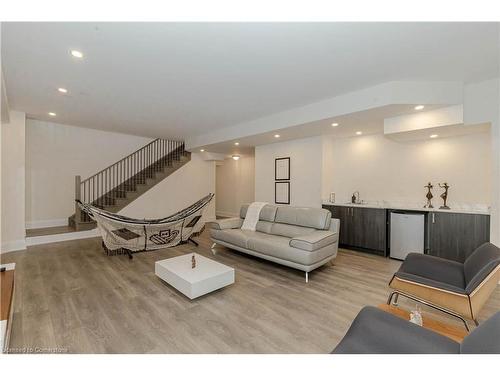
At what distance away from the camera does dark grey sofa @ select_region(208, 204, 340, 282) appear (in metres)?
3.18

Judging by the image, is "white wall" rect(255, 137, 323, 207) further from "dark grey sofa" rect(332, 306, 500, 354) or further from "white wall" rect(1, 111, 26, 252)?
"white wall" rect(1, 111, 26, 252)

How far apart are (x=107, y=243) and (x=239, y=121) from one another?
3.44 meters

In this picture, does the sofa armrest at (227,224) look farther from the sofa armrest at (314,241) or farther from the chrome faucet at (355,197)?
the chrome faucet at (355,197)

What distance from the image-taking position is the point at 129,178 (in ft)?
23.0

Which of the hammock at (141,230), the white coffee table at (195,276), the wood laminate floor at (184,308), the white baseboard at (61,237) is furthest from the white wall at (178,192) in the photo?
the white coffee table at (195,276)

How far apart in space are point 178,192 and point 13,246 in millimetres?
3873

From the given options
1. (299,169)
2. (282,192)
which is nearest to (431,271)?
(299,169)

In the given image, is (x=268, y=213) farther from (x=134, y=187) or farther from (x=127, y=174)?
(x=127, y=174)

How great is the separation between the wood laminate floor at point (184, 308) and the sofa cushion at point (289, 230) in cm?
60
